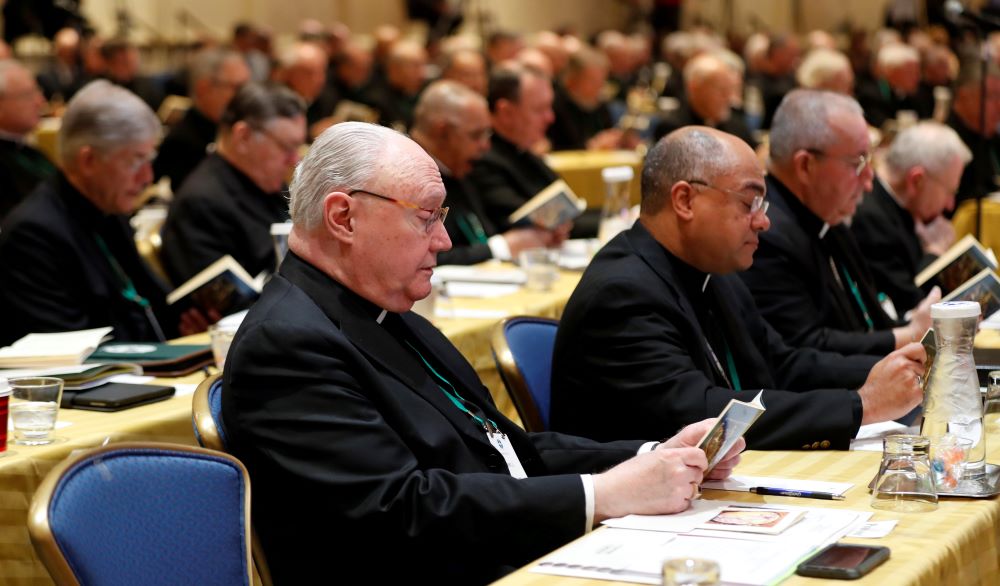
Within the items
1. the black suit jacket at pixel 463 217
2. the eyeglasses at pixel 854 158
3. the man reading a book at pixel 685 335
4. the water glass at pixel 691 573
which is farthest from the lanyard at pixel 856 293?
the water glass at pixel 691 573

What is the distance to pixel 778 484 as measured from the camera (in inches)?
102

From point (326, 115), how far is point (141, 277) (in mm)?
8941

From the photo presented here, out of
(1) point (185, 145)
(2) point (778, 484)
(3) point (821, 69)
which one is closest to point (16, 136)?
(1) point (185, 145)

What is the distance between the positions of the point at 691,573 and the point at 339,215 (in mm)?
1152

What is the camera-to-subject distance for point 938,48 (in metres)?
16.2

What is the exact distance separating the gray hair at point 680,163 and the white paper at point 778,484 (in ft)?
2.99

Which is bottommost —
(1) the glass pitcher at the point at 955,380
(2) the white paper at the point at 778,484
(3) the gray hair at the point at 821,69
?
(3) the gray hair at the point at 821,69

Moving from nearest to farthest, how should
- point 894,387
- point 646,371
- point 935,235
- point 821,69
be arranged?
point 894,387 → point 646,371 → point 935,235 → point 821,69

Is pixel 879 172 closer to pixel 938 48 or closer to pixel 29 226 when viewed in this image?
pixel 29 226

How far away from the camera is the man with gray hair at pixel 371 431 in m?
2.34

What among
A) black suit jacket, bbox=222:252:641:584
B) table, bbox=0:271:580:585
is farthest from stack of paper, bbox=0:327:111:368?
black suit jacket, bbox=222:252:641:584

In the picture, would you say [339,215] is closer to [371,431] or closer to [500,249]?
[371,431]

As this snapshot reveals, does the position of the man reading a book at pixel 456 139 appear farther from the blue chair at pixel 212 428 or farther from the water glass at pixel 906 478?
the water glass at pixel 906 478

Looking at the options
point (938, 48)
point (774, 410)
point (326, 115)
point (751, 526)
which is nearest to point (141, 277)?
point (774, 410)
